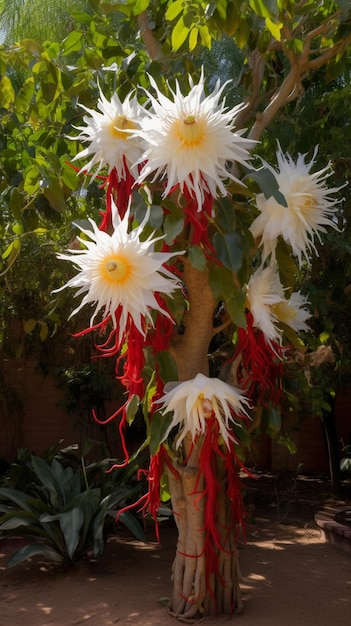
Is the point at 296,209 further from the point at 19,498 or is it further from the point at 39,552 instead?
the point at 19,498

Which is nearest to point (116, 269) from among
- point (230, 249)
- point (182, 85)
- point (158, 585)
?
point (230, 249)

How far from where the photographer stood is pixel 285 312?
4930 mm

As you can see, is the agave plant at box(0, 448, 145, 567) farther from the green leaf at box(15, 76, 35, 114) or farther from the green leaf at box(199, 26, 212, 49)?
the green leaf at box(199, 26, 212, 49)

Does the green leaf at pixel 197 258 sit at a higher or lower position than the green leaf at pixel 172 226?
lower

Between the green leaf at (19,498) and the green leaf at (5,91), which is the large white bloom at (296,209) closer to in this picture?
the green leaf at (5,91)

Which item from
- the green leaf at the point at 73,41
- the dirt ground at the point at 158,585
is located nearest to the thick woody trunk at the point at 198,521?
the dirt ground at the point at 158,585

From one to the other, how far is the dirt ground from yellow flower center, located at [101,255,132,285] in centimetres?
216

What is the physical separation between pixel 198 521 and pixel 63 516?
1.86 meters

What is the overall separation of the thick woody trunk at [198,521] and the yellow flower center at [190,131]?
112cm

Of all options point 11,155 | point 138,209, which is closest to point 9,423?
point 11,155

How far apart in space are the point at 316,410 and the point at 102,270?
14.2 ft

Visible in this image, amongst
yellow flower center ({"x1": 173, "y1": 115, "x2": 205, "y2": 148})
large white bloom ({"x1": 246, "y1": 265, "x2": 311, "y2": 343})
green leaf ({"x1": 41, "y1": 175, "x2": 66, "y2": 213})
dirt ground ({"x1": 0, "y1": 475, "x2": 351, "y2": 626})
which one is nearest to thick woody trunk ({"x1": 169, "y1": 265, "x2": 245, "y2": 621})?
dirt ground ({"x1": 0, "y1": 475, "x2": 351, "y2": 626})

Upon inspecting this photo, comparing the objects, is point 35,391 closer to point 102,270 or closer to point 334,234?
point 334,234

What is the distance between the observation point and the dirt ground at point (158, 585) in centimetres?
545
